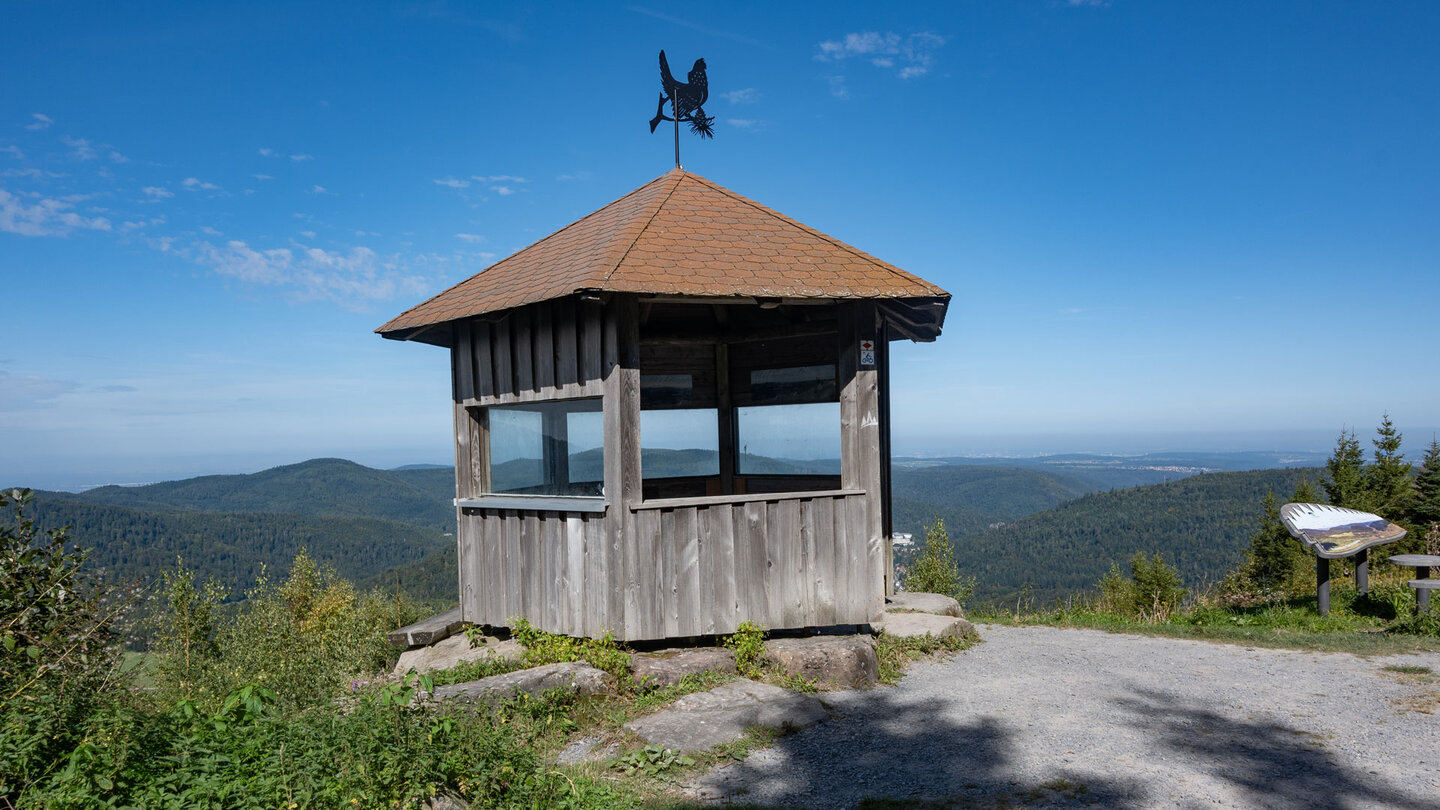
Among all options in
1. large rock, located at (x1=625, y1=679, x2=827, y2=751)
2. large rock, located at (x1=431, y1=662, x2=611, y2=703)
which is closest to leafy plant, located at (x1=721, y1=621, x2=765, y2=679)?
large rock, located at (x1=625, y1=679, x2=827, y2=751)

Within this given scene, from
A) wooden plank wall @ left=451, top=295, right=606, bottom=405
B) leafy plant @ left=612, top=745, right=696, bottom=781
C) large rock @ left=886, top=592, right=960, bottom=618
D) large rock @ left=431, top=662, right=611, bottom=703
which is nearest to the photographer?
leafy plant @ left=612, top=745, right=696, bottom=781

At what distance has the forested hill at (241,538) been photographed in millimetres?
81875

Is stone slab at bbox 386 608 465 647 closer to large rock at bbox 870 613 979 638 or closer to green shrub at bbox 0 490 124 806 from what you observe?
green shrub at bbox 0 490 124 806

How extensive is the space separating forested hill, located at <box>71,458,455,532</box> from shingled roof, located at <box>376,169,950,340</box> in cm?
13453

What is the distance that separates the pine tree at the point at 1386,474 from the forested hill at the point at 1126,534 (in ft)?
122

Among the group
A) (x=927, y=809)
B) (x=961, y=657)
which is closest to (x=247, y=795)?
(x=927, y=809)

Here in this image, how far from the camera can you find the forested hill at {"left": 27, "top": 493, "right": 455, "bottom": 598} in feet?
269

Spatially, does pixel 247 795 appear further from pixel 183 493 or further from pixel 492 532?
pixel 183 493

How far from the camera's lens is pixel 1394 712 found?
18.5 feet

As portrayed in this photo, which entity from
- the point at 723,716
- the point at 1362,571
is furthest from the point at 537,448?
the point at 1362,571

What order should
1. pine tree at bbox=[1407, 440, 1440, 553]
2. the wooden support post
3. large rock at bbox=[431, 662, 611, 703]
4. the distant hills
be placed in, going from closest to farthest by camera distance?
large rock at bbox=[431, 662, 611, 703] < the wooden support post < pine tree at bbox=[1407, 440, 1440, 553] < the distant hills

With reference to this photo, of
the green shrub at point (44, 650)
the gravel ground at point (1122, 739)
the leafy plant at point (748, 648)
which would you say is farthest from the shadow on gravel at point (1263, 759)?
the green shrub at point (44, 650)

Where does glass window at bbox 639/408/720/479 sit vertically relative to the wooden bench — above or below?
above

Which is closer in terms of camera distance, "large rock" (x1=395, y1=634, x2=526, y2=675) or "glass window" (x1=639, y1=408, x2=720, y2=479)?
"large rock" (x1=395, y1=634, x2=526, y2=675)
